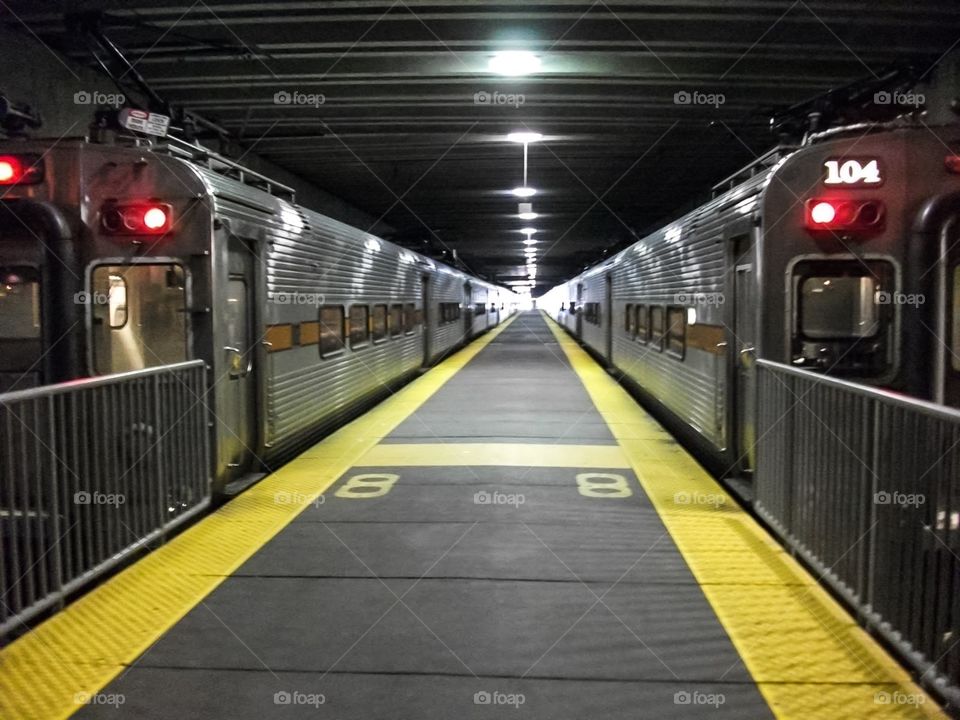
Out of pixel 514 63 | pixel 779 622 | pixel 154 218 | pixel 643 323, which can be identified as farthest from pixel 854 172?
pixel 643 323

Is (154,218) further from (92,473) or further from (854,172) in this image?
(854,172)

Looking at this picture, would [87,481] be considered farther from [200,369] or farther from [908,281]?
[908,281]

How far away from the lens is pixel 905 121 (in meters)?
5.43

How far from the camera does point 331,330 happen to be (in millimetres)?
9625

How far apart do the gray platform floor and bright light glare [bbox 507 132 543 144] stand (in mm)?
8216

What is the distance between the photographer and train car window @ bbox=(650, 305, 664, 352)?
10555 mm

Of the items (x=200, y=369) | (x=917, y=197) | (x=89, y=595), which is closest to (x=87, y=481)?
(x=89, y=595)

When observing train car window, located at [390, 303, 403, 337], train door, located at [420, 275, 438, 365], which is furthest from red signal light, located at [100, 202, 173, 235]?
train door, located at [420, 275, 438, 365]

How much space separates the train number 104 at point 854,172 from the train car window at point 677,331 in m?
3.34

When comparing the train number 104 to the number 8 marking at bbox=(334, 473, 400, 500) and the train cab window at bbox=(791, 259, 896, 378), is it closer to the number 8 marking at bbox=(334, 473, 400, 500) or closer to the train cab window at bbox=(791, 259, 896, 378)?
the train cab window at bbox=(791, 259, 896, 378)

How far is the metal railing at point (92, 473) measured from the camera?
146 inches

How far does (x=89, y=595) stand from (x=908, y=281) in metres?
5.29

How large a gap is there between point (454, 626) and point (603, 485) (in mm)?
3012

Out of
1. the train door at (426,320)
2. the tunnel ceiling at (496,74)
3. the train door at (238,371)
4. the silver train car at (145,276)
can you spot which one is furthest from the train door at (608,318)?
the train door at (238,371)
